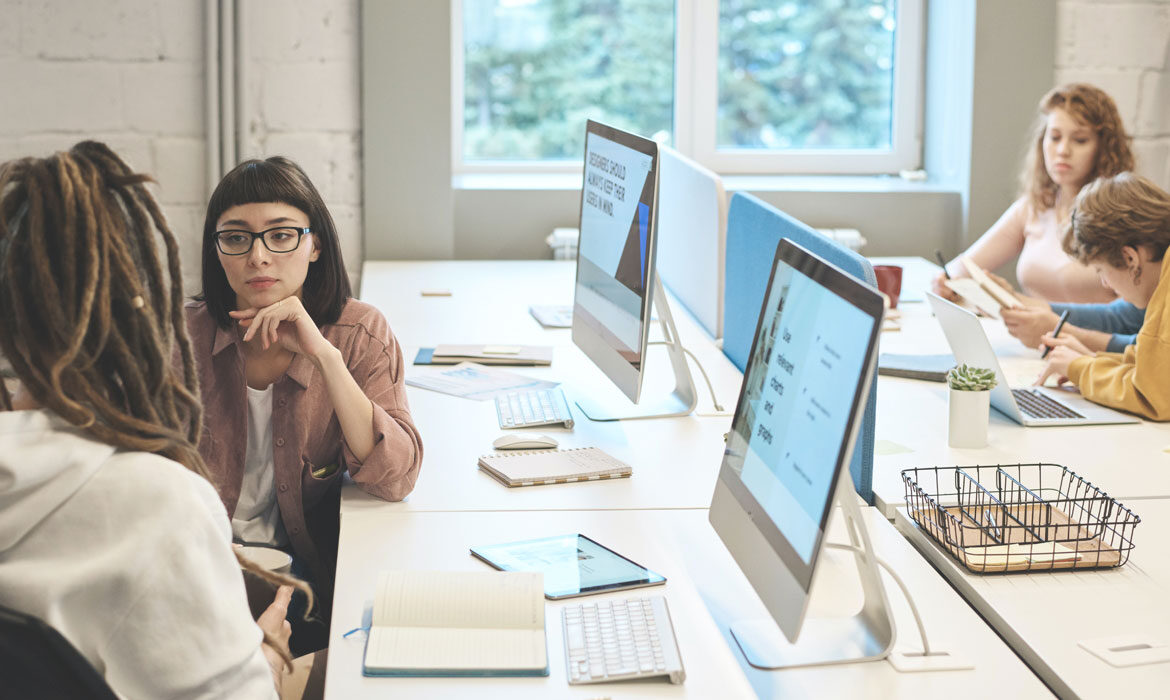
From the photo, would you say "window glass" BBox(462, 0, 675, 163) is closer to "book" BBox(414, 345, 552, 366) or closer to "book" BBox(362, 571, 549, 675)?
"book" BBox(414, 345, 552, 366)

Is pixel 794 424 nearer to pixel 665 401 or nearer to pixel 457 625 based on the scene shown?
pixel 457 625

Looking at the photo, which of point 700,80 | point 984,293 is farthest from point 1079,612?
point 700,80

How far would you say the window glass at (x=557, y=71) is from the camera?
388cm

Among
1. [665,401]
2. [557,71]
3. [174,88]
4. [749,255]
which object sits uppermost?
[557,71]

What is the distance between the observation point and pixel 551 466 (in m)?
1.82

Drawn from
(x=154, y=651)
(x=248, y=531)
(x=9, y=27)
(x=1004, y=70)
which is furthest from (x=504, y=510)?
(x=1004, y=70)

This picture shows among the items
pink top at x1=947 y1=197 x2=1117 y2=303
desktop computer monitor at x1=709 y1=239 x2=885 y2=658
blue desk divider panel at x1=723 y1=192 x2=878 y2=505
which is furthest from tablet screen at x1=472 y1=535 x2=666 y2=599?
pink top at x1=947 y1=197 x2=1117 y2=303

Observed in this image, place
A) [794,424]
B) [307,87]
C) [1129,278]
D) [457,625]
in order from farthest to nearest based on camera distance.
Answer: [307,87] < [1129,278] < [457,625] < [794,424]

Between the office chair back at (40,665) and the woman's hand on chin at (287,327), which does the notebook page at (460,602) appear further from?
the woman's hand on chin at (287,327)

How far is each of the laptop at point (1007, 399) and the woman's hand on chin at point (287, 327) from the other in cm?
109

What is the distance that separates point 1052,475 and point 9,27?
9.60ft

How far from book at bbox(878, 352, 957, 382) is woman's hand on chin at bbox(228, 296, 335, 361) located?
1.21 m

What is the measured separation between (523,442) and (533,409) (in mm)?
202

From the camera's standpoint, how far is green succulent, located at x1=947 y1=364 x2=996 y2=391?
1955 millimetres
